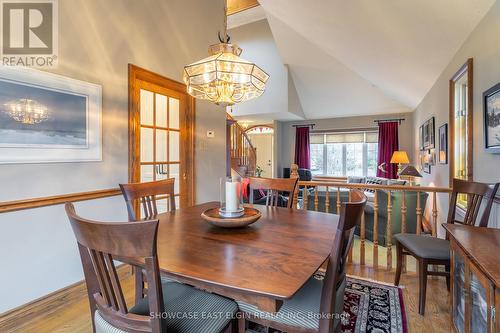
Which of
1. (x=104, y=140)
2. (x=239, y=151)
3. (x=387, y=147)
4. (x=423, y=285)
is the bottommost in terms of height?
(x=423, y=285)

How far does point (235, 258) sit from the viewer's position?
1.03 meters

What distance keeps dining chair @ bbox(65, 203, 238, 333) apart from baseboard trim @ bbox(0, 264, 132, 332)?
49.4 inches

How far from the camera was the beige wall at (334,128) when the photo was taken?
6.88m

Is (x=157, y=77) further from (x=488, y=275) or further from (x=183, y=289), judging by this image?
(x=488, y=275)

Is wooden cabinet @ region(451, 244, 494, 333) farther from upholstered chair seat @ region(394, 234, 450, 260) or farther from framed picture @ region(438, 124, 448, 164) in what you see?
framed picture @ region(438, 124, 448, 164)

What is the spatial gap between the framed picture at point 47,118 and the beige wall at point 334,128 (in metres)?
6.46

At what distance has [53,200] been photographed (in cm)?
194

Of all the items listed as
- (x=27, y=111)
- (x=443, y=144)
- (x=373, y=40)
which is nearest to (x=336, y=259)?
(x=27, y=111)

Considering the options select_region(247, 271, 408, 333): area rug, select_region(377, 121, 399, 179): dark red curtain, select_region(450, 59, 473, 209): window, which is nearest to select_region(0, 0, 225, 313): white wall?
select_region(247, 271, 408, 333): area rug

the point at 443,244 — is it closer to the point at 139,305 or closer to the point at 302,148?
the point at 139,305

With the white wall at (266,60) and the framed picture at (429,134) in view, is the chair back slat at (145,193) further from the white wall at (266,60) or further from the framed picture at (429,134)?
the white wall at (266,60)

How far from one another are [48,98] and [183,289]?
1.71 meters

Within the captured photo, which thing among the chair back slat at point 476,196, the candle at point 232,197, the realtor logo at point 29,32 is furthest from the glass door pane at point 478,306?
the realtor logo at point 29,32

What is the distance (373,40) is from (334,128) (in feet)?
15.6
